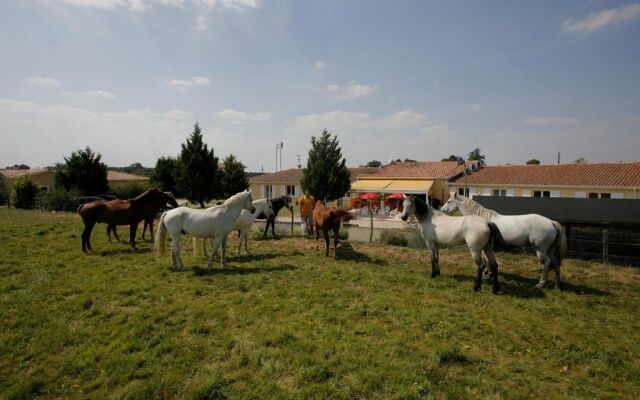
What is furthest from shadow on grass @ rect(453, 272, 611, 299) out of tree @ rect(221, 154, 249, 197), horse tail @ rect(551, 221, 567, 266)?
tree @ rect(221, 154, 249, 197)

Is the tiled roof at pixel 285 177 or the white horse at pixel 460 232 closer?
the white horse at pixel 460 232

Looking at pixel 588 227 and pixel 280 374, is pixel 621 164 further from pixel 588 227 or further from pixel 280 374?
pixel 280 374

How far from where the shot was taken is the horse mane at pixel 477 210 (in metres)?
7.96

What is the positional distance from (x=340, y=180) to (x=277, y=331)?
2671 centimetres

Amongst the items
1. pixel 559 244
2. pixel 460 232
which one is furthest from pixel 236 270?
pixel 559 244

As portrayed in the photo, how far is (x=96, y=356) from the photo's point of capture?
4.31 metres

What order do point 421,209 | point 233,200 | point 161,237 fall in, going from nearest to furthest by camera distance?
1. point 161,237
2. point 421,209
3. point 233,200

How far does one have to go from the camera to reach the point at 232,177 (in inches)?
1459

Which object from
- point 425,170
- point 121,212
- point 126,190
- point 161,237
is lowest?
point 161,237

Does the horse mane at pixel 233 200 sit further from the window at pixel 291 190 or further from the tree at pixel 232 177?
the window at pixel 291 190

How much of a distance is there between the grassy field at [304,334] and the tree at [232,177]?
Answer: 2905 centimetres

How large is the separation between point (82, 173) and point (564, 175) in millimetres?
43563

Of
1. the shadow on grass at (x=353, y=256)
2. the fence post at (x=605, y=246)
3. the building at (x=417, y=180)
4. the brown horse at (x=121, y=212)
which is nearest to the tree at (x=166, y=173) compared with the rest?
the building at (x=417, y=180)

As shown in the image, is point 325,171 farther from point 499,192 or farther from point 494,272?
point 494,272
